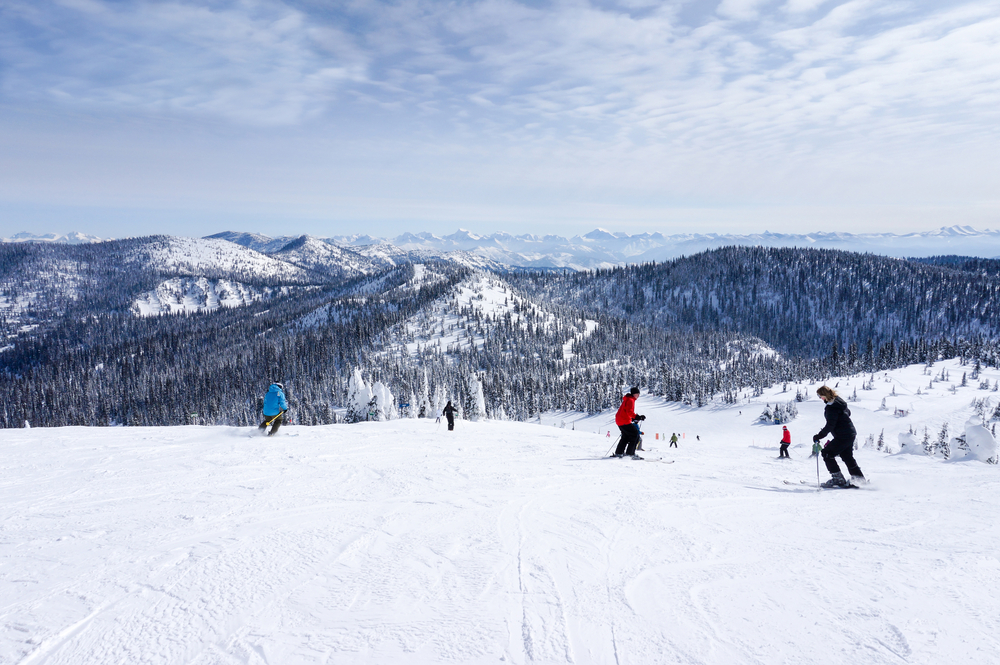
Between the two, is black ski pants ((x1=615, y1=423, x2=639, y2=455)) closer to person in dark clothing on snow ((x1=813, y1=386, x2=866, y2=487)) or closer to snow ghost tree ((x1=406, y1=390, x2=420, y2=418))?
person in dark clothing on snow ((x1=813, y1=386, x2=866, y2=487))

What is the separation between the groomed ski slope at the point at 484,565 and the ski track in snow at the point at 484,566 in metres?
0.03

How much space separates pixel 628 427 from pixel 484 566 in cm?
956

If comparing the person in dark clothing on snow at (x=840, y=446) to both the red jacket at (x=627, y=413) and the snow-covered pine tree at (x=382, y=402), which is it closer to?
the red jacket at (x=627, y=413)

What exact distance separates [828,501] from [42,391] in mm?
222731

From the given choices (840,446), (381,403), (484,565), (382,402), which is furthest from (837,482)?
(382,402)

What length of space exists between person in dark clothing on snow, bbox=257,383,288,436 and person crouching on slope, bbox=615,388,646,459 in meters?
12.3

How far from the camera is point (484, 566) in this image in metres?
6.49

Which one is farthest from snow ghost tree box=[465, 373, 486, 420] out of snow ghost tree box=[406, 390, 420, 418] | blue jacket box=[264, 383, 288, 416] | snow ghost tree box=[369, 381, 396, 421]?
blue jacket box=[264, 383, 288, 416]

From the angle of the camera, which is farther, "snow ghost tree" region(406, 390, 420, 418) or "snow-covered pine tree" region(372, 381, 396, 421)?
"snow ghost tree" region(406, 390, 420, 418)

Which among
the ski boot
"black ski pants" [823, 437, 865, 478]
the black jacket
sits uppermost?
the black jacket

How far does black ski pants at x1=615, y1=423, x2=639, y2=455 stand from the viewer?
14.9m

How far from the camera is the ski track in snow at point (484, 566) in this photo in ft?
15.4

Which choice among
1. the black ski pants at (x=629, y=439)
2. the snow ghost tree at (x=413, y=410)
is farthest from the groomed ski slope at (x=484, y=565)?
the snow ghost tree at (x=413, y=410)

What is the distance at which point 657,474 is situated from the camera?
40.3ft
